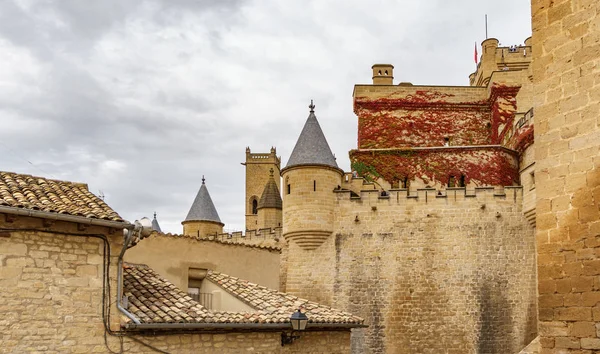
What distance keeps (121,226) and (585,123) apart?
6548mm

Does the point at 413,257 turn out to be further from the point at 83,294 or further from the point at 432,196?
the point at 83,294

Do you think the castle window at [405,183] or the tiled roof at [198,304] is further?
the castle window at [405,183]

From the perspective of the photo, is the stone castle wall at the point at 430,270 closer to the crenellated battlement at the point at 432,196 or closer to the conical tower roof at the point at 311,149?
the crenellated battlement at the point at 432,196

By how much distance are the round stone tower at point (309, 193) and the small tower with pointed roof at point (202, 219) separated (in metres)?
12.0

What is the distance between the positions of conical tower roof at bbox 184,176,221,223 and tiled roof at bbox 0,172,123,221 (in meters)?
22.0

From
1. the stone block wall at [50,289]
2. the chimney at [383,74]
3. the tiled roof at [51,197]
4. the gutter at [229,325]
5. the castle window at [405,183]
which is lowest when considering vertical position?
the gutter at [229,325]

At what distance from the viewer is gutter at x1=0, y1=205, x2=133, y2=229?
9.03 metres

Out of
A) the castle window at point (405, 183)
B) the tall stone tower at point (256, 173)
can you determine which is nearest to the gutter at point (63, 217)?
the castle window at point (405, 183)

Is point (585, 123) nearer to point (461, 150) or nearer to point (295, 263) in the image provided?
point (295, 263)

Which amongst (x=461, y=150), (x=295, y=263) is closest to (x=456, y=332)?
(x=295, y=263)

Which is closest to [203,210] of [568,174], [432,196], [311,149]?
[311,149]

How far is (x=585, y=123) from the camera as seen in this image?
7066mm

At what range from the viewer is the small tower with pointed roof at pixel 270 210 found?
33.2 m

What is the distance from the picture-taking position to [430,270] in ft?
69.6
